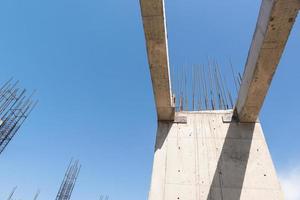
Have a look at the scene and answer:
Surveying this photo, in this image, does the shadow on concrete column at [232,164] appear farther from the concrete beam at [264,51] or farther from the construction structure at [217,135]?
the concrete beam at [264,51]

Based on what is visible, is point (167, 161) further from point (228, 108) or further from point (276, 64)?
point (276, 64)

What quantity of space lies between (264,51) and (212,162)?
2.59 m

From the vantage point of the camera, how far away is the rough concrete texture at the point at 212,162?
4086 mm

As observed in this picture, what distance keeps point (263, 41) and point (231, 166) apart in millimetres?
2726

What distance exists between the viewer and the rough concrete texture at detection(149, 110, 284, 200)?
161 inches

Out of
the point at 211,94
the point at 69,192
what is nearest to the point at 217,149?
the point at 211,94

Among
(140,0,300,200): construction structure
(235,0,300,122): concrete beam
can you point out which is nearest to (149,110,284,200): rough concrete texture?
(140,0,300,200): construction structure

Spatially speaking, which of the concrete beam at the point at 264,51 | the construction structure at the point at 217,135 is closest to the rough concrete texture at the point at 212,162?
the construction structure at the point at 217,135

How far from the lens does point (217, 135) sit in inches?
191

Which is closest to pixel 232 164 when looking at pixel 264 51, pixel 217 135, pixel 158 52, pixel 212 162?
pixel 212 162

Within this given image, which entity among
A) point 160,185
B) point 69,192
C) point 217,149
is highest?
point 69,192

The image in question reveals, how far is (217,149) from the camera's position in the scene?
4.64 meters

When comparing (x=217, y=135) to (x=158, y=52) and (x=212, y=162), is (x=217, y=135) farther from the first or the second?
(x=158, y=52)

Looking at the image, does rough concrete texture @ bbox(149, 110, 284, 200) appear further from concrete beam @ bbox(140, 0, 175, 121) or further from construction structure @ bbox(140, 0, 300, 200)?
concrete beam @ bbox(140, 0, 175, 121)
